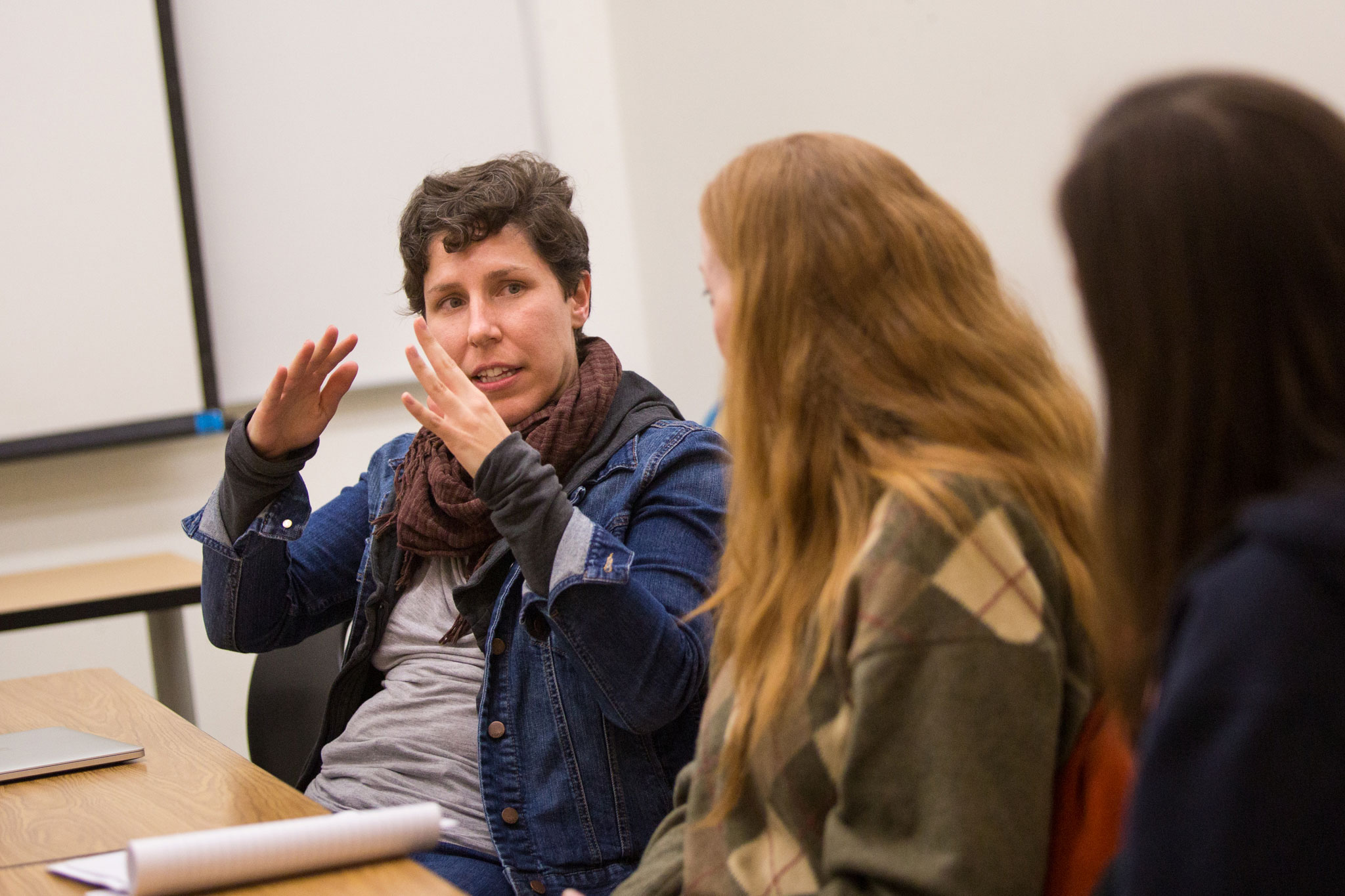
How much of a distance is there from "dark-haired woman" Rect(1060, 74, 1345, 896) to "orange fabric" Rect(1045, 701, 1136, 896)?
13cm

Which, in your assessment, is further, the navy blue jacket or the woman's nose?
the woman's nose

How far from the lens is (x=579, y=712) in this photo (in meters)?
1.36

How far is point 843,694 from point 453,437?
65 cm

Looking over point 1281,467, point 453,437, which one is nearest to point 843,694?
point 1281,467

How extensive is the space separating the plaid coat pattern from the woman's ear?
37.1 inches

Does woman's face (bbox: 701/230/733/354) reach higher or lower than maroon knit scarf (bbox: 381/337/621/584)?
higher

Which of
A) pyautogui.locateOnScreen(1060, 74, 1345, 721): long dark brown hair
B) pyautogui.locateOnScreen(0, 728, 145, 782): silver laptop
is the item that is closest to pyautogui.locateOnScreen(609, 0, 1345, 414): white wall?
pyautogui.locateOnScreen(1060, 74, 1345, 721): long dark brown hair

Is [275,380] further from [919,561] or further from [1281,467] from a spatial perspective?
[1281,467]

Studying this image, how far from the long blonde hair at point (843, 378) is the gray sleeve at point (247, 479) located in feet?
2.80

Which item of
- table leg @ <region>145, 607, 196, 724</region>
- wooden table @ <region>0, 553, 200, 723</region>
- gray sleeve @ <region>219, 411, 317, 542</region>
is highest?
gray sleeve @ <region>219, 411, 317, 542</region>

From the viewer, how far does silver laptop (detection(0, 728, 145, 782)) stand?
1.27 metres

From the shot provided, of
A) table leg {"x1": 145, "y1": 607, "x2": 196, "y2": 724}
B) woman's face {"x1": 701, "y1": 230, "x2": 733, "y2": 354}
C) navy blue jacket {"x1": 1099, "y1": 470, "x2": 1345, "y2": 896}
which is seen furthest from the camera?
table leg {"x1": 145, "y1": 607, "x2": 196, "y2": 724}

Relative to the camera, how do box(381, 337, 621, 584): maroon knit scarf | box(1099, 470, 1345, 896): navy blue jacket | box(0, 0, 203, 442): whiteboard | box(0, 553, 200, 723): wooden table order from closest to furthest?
box(1099, 470, 1345, 896): navy blue jacket < box(381, 337, 621, 584): maroon knit scarf < box(0, 553, 200, 723): wooden table < box(0, 0, 203, 442): whiteboard

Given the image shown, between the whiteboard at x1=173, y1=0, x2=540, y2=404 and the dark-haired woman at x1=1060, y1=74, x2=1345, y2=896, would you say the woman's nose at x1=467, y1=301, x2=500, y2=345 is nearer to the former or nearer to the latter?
the dark-haired woman at x1=1060, y1=74, x2=1345, y2=896
